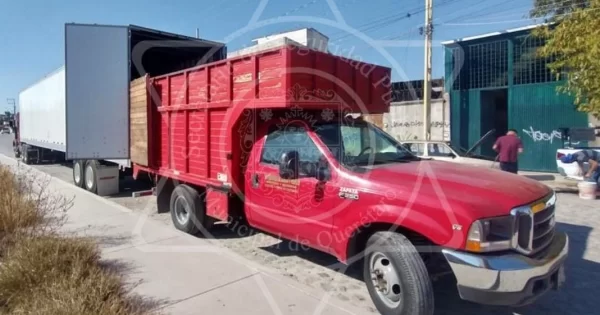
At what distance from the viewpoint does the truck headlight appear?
3.28 meters

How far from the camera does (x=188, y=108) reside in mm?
6730

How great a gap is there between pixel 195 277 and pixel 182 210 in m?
2.50

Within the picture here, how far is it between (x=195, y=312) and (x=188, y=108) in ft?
Result: 12.3

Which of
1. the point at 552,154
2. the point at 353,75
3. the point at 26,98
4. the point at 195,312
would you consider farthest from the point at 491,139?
the point at 26,98

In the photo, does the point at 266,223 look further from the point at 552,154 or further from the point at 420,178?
the point at 552,154

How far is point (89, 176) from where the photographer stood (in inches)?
431

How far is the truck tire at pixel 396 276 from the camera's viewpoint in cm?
348

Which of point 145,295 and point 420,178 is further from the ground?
point 420,178

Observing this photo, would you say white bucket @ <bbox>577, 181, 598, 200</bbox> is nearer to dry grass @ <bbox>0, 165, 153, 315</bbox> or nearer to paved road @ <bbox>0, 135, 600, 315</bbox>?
paved road @ <bbox>0, 135, 600, 315</bbox>

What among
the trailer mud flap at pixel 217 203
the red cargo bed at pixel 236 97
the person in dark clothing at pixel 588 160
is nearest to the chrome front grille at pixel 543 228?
the red cargo bed at pixel 236 97

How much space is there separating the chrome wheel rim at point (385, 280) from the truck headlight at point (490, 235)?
0.74 meters

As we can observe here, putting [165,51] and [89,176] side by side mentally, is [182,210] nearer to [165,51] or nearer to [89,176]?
[165,51]

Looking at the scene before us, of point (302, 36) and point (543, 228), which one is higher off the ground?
point (302, 36)

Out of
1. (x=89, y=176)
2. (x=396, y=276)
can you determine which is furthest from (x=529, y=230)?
(x=89, y=176)
